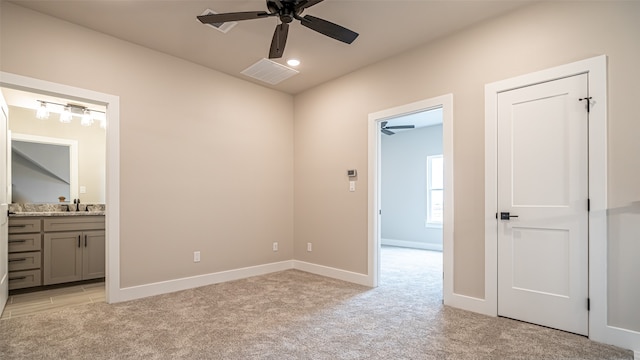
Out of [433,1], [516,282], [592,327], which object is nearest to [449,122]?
[433,1]

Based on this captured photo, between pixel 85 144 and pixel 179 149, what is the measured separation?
83.4 inches

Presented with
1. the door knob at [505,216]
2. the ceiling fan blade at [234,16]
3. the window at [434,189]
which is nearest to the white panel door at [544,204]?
the door knob at [505,216]

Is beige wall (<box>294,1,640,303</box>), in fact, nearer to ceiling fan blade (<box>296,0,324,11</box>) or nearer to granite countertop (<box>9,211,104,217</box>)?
ceiling fan blade (<box>296,0,324,11</box>)

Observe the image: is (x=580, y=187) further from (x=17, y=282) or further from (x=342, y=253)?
(x=17, y=282)

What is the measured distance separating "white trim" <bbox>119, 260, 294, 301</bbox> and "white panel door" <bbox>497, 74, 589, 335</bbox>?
2.90 meters

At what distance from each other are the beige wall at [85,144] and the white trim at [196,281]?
2201 millimetres

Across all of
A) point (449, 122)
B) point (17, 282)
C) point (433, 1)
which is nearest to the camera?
point (433, 1)

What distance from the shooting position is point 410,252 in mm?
6551

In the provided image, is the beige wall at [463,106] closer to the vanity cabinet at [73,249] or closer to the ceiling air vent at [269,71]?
the ceiling air vent at [269,71]

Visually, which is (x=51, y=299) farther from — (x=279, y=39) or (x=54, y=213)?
(x=279, y=39)

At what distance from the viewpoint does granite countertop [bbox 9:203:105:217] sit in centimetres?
388

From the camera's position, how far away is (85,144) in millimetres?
4785

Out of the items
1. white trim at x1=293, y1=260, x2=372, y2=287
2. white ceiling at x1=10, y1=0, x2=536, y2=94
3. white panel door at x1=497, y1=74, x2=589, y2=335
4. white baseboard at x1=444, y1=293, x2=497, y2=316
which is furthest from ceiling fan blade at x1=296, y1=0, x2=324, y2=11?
white trim at x1=293, y1=260, x2=372, y2=287

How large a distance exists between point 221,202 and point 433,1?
10.5 ft
